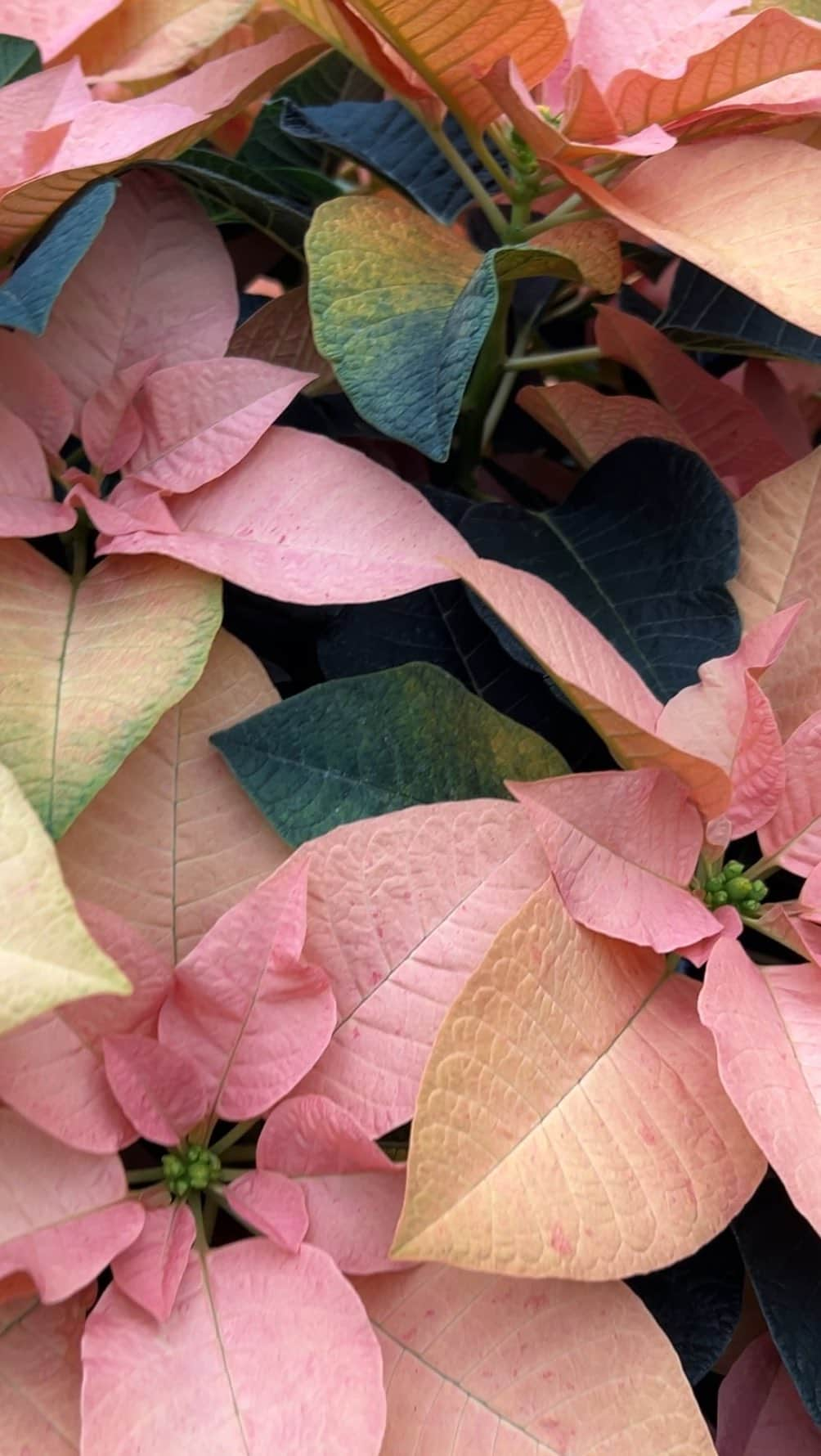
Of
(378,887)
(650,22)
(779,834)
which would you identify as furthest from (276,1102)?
(650,22)

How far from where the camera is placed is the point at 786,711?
0.45 meters

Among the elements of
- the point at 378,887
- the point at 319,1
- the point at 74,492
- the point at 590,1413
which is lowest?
the point at 590,1413

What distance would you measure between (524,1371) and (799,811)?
0.20 metres

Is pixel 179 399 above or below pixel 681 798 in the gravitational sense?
above

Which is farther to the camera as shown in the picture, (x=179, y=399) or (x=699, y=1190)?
(x=179, y=399)

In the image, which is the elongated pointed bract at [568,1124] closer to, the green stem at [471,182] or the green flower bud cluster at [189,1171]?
the green flower bud cluster at [189,1171]

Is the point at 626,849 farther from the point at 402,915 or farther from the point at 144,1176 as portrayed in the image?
the point at 144,1176

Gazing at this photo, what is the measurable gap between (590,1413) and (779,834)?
19 cm

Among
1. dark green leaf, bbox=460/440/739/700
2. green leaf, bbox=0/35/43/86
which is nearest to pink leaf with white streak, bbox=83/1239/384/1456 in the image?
dark green leaf, bbox=460/440/739/700

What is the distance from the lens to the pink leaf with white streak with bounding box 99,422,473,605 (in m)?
0.40

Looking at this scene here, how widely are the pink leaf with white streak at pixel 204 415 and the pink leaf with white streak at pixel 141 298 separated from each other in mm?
22

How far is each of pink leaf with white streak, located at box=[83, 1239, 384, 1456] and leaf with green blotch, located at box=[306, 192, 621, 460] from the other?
25 cm

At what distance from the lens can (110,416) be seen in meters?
0.46

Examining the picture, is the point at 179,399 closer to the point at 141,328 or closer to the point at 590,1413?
the point at 141,328
